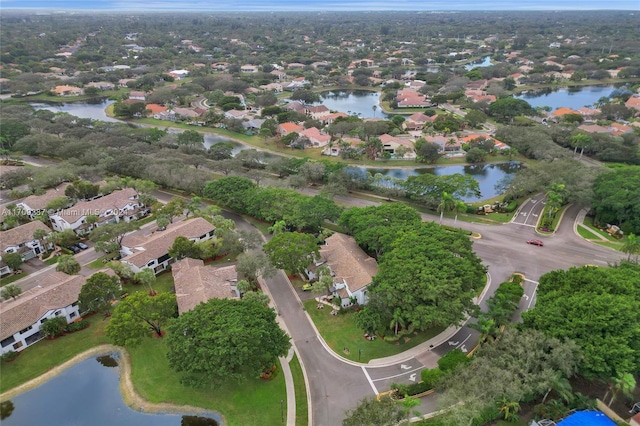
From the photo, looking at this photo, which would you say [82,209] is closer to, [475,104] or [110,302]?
[110,302]

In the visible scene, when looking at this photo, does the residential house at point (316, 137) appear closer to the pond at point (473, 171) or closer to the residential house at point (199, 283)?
the pond at point (473, 171)

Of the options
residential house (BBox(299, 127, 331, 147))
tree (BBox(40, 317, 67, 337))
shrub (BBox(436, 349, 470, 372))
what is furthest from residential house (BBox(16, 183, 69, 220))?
shrub (BBox(436, 349, 470, 372))

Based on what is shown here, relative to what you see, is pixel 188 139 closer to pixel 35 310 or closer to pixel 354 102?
pixel 35 310

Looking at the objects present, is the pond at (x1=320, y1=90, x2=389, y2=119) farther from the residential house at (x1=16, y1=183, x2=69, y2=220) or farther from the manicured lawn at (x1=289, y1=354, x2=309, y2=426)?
the manicured lawn at (x1=289, y1=354, x2=309, y2=426)

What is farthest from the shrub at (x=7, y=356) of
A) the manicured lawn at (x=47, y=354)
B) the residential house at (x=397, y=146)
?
the residential house at (x=397, y=146)

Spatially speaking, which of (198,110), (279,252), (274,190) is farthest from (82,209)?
(198,110)


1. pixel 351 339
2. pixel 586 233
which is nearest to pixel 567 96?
pixel 586 233
